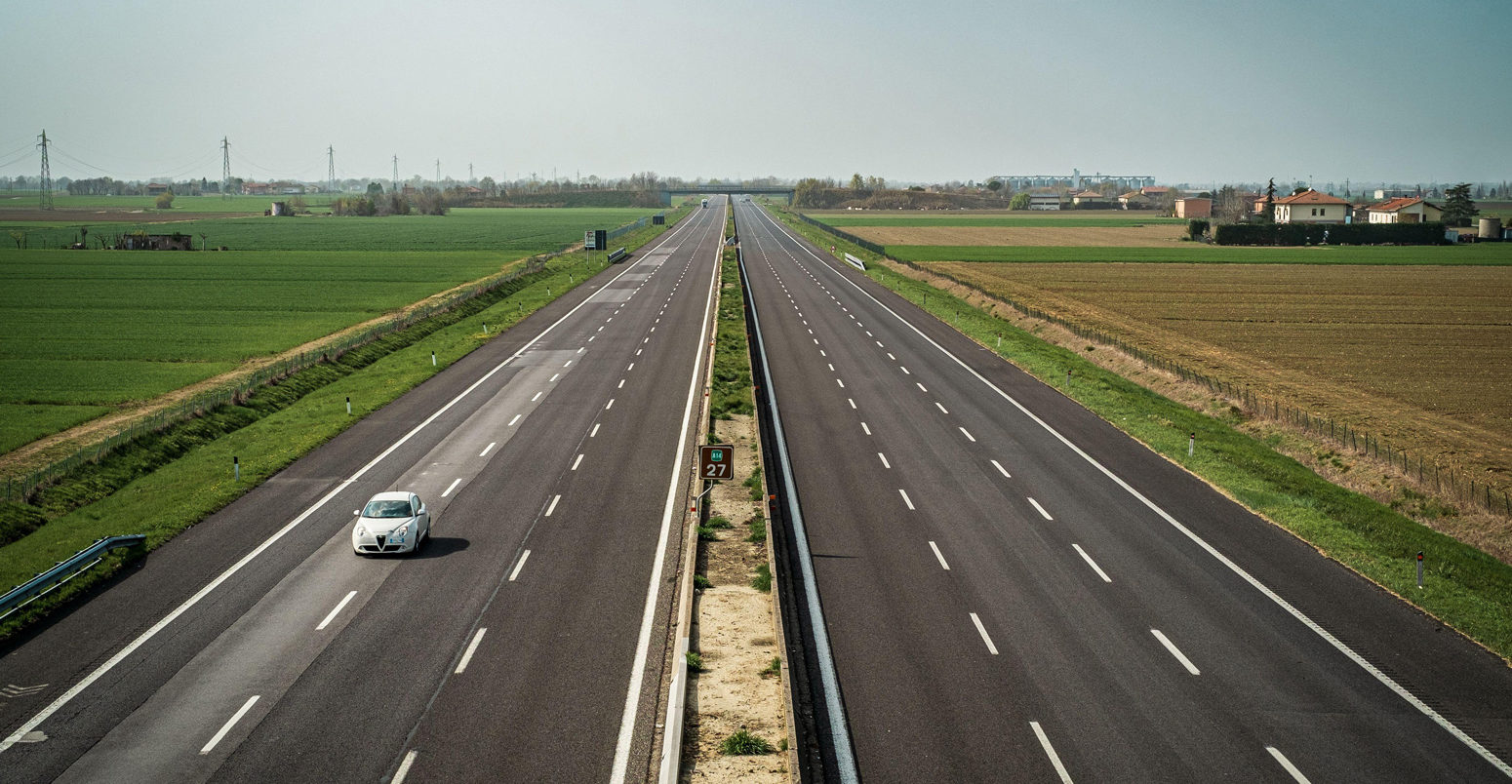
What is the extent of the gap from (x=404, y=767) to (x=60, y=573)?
40.6 feet

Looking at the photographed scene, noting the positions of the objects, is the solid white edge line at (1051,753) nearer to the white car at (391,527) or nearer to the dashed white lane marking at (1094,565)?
the dashed white lane marking at (1094,565)

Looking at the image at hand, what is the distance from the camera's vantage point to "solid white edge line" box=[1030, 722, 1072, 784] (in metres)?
15.2

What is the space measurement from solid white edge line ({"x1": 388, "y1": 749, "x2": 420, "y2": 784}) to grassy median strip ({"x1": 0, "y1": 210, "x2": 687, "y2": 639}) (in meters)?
10.3

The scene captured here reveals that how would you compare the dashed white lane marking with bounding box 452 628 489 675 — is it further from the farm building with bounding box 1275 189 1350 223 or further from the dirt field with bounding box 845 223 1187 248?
the farm building with bounding box 1275 189 1350 223

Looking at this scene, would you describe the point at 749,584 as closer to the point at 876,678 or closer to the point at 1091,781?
the point at 876,678

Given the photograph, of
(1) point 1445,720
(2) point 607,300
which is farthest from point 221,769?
(2) point 607,300

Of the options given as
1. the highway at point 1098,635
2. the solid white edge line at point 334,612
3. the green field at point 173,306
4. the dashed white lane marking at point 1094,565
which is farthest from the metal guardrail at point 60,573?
the dashed white lane marking at point 1094,565

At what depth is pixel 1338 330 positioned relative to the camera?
65.3 meters

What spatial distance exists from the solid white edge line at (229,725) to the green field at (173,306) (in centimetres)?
2291

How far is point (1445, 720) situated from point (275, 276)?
3672 inches

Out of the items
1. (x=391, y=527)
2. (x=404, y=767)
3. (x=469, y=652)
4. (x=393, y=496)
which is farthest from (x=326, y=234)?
(x=404, y=767)

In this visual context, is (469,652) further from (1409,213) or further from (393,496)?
(1409,213)

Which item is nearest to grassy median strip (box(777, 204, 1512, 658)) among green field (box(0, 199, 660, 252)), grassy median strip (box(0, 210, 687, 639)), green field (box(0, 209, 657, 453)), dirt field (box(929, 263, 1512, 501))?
dirt field (box(929, 263, 1512, 501))

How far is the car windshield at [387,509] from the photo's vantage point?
2533 cm
